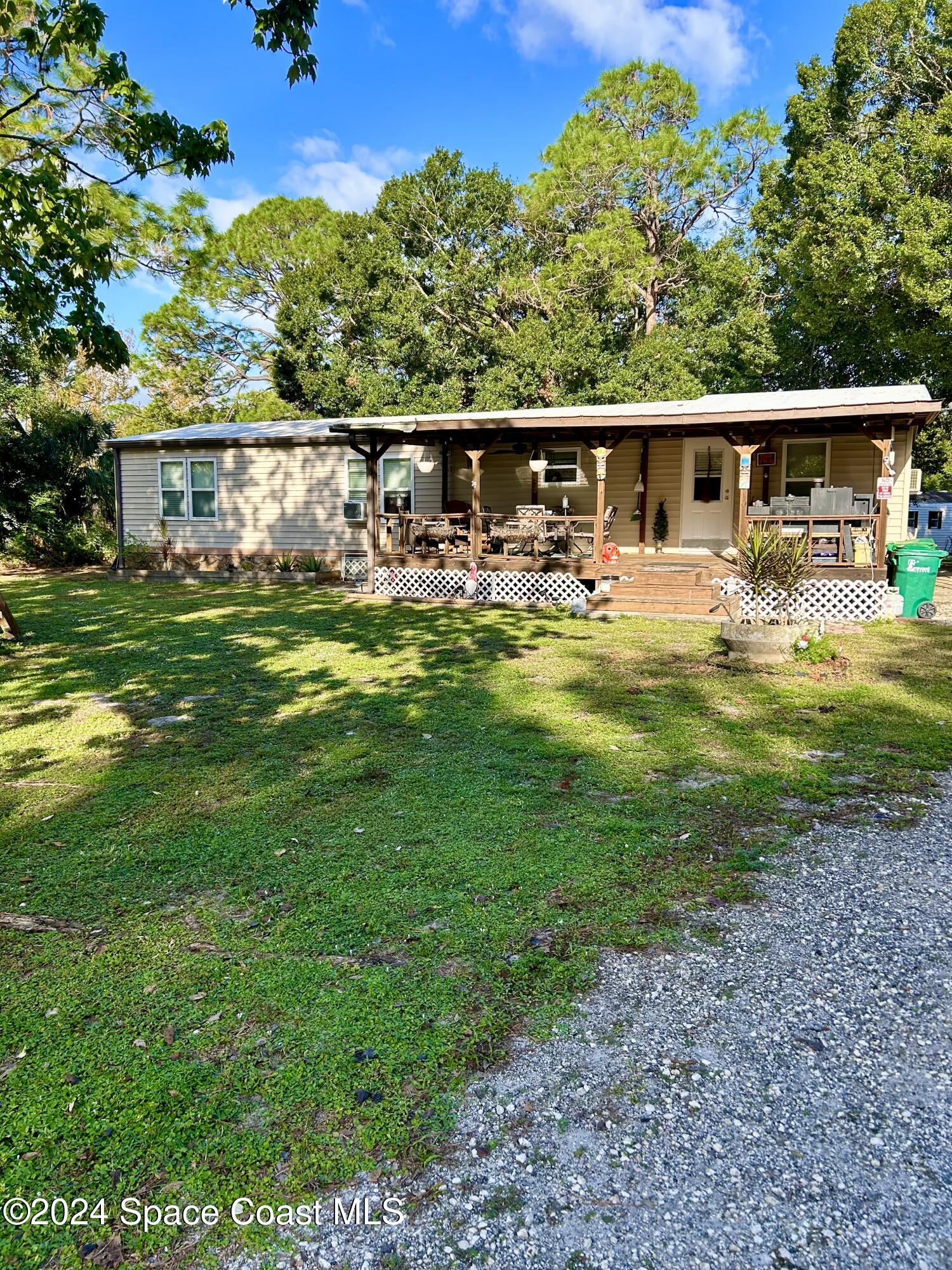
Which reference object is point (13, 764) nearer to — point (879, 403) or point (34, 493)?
point (879, 403)

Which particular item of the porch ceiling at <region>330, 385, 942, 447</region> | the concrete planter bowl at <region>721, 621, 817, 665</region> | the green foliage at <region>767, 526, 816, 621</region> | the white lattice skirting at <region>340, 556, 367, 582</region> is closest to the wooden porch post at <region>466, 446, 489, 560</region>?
the porch ceiling at <region>330, 385, 942, 447</region>

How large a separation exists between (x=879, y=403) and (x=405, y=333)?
18.4m

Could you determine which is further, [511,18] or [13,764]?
[511,18]

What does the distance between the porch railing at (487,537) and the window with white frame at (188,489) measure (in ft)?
18.0

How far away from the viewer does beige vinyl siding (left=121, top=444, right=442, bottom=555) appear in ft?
55.0

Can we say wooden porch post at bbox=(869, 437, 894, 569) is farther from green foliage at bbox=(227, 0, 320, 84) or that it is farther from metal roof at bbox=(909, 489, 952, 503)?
metal roof at bbox=(909, 489, 952, 503)

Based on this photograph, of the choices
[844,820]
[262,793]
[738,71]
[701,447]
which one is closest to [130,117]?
[262,793]

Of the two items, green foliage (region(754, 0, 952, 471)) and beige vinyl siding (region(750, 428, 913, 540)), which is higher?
green foliage (region(754, 0, 952, 471))

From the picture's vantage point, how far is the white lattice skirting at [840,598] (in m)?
10.8

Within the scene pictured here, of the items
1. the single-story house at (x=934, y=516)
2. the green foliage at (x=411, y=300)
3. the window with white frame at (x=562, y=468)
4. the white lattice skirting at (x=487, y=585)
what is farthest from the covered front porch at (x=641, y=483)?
the single-story house at (x=934, y=516)

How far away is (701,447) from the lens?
14875 millimetres

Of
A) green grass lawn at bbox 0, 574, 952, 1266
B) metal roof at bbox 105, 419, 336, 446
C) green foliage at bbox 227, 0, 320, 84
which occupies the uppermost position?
green foliage at bbox 227, 0, 320, 84

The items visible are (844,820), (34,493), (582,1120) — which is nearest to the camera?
(582,1120)

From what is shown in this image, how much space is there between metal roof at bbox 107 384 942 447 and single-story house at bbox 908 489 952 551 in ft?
68.1
